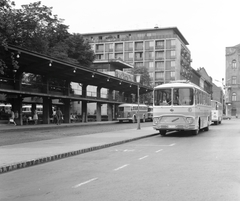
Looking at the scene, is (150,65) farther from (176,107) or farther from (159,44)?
(176,107)

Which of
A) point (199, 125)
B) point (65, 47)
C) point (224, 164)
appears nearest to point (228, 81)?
point (65, 47)

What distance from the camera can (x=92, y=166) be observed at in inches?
398

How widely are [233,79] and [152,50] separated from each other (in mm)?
25549

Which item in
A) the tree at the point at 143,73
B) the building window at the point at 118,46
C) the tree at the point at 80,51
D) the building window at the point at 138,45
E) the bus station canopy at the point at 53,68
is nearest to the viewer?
the bus station canopy at the point at 53,68

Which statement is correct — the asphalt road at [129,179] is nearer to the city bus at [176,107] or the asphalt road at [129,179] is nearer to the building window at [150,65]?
the city bus at [176,107]

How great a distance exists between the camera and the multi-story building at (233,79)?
105m

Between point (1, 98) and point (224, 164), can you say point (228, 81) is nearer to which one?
point (1, 98)

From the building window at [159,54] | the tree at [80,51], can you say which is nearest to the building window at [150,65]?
the building window at [159,54]

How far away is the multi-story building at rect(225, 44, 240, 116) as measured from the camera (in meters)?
105

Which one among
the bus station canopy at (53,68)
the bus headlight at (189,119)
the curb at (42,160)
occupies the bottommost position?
the curb at (42,160)

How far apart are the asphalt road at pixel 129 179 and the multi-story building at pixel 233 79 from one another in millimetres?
98249

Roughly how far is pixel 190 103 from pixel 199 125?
3029mm

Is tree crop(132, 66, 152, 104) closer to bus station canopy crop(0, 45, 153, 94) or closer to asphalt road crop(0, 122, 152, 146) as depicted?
bus station canopy crop(0, 45, 153, 94)

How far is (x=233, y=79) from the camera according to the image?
10544 centimetres
